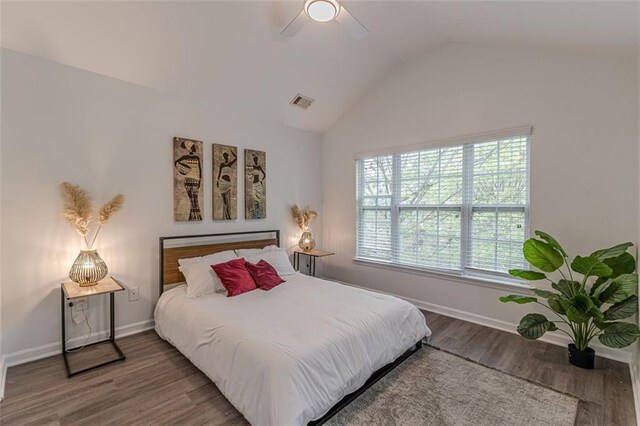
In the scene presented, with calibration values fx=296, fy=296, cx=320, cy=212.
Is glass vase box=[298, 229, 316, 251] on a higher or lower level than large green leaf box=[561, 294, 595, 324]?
higher

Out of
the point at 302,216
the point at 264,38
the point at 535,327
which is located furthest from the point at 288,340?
the point at 264,38

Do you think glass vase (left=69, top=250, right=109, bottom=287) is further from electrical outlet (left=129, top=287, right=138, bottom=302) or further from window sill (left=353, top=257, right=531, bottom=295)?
window sill (left=353, top=257, right=531, bottom=295)

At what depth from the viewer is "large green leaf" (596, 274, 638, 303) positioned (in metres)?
2.25

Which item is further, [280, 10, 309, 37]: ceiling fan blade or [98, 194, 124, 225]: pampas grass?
[98, 194, 124, 225]: pampas grass

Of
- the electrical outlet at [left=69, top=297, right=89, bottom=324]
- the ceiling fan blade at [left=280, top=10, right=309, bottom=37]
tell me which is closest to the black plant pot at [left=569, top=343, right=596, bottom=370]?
the ceiling fan blade at [left=280, top=10, right=309, bottom=37]

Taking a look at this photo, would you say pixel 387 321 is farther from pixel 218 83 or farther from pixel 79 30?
pixel 79 30

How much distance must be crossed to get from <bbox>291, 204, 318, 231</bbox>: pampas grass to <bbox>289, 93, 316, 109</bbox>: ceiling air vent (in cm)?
150

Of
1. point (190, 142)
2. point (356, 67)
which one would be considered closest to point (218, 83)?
point (190, 142)

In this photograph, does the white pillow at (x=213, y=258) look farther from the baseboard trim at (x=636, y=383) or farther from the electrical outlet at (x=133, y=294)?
the baseboard trim at (x=636, y=383)

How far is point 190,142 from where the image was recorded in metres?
3.49

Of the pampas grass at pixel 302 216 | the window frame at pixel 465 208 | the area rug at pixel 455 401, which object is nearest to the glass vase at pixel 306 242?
the pampas grass at pixel 302 216

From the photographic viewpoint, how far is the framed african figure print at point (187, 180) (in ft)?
11.2

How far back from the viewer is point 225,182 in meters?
3.82

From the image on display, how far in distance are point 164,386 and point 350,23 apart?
3.24 m
